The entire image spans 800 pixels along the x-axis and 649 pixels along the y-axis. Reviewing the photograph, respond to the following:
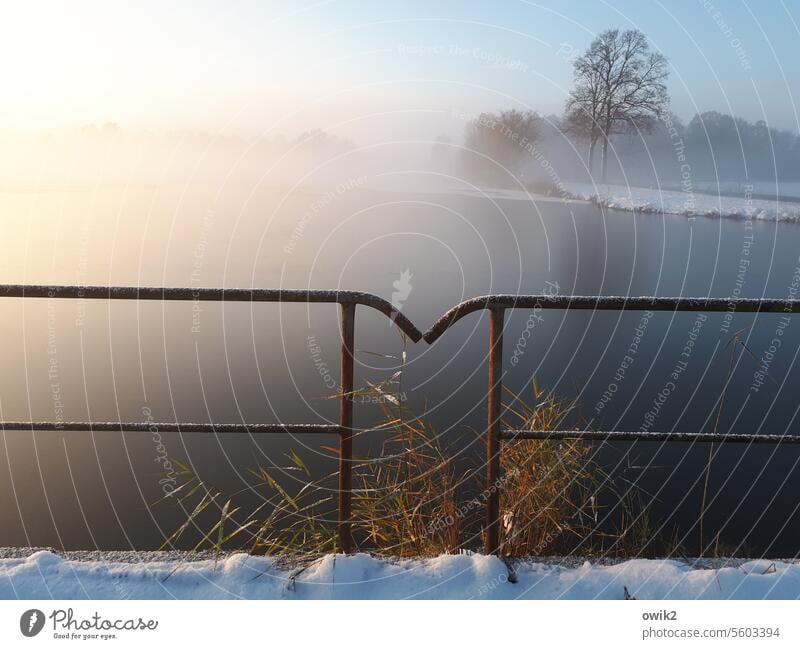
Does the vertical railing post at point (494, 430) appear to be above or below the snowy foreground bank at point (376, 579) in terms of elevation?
above

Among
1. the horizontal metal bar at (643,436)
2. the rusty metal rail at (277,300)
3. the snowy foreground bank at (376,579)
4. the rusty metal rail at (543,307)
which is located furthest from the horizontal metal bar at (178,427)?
the horizontal metal bar at (643,436)

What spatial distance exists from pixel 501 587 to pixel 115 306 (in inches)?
432

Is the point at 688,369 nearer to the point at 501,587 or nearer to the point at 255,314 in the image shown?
the point at 255,314

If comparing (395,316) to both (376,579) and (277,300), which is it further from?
(376,579)

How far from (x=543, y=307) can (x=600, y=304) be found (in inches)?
7.9

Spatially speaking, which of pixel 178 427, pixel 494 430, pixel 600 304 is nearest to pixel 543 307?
pixel 600 304

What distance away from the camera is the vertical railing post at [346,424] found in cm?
239

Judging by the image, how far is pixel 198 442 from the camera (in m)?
7.76

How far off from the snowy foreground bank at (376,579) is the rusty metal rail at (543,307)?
27 centimetres

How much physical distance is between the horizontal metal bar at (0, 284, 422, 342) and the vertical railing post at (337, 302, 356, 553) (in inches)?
2.7
